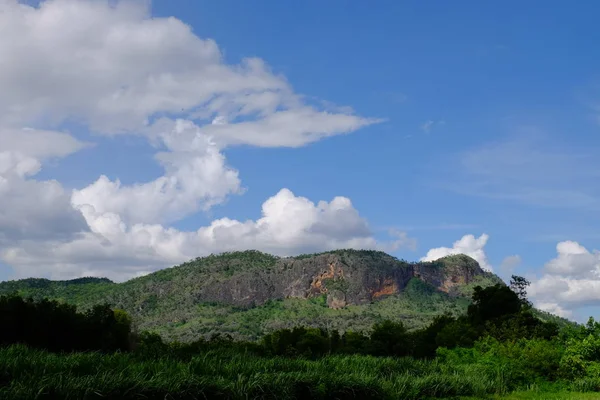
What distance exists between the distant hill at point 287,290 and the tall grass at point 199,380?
102 meters

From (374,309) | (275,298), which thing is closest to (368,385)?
(374,309)

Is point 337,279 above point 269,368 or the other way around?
above

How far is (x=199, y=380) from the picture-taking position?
11680mm

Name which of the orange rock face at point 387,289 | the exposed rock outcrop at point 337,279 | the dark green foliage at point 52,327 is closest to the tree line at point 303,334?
the dark green foliage at point 52,327

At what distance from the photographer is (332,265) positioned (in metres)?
151

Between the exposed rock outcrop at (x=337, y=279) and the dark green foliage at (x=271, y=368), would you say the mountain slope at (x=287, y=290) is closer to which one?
the exposed rock outcrop at (x=337, y=279)

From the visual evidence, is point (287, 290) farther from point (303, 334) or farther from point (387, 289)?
point (303, 334)

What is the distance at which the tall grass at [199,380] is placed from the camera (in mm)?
Answer: 10414

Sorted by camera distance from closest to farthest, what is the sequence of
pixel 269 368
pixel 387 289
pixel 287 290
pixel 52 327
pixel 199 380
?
pixel 199 380, pixel 269 368, pixel 52 327, pixel 387 289, pixel 287 290

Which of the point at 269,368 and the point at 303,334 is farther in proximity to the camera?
the point at 303,334

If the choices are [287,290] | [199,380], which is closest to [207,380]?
[199,380]

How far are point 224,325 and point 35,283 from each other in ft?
190

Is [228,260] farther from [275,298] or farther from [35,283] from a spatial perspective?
[35,283]

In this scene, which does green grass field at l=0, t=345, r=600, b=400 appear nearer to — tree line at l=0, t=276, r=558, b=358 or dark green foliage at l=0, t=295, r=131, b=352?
tree line at l=0, t=276, r=558, b=358
